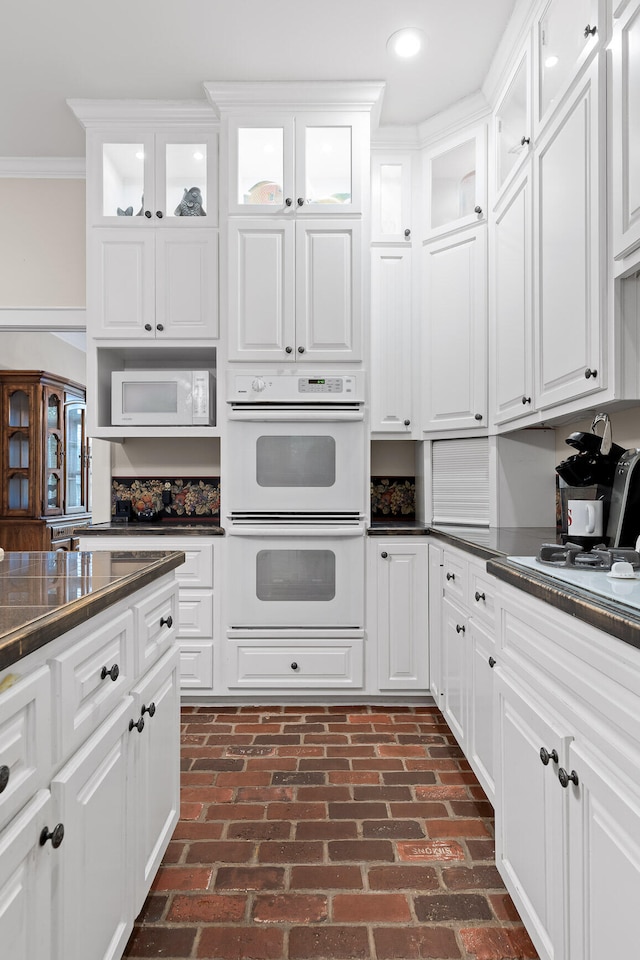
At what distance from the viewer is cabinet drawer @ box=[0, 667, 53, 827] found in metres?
0.72

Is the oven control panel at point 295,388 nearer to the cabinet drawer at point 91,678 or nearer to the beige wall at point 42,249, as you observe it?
the beige wall at point 42,249

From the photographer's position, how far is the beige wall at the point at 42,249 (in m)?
3.32

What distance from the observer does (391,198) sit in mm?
3076

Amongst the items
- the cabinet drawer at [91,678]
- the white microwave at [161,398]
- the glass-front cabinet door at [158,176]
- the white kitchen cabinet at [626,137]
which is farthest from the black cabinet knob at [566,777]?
the glass-front cabinet door at [158,176]

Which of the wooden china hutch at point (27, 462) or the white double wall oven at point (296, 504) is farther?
the wooden china hutch at point (27, 462)

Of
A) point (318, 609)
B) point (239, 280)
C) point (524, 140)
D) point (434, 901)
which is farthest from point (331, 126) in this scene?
point (434, 901)

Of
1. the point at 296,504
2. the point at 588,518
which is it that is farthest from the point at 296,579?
the point at 588,518

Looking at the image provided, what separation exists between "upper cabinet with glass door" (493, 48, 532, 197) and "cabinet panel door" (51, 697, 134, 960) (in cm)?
239

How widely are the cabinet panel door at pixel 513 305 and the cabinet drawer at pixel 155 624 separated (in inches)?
58.9

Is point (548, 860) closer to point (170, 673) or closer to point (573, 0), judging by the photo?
point (170, 673)

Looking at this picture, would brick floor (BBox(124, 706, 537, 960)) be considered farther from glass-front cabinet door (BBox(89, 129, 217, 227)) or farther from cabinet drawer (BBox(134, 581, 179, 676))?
glass-front cabinet door (BBox(89, 129, 217, 227))

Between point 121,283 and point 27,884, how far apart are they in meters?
2.71

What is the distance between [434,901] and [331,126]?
10.3 feet

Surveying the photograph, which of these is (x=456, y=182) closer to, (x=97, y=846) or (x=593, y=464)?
(x=593, y=464)
